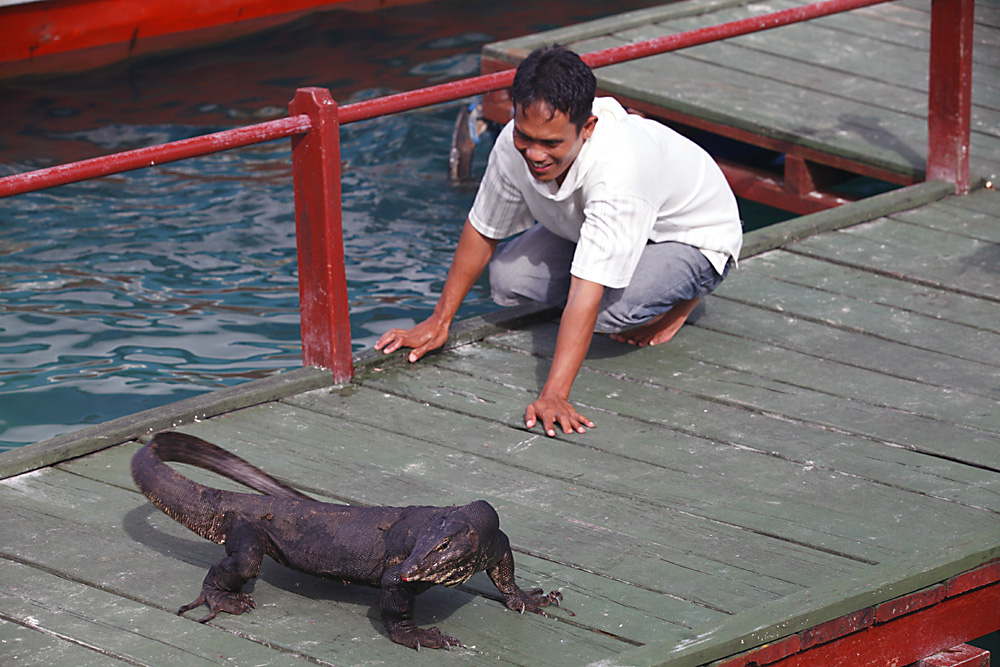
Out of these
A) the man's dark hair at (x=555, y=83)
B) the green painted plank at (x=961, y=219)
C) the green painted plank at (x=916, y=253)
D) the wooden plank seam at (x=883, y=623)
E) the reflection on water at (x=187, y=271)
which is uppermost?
the man's dark hair at (x=555, y=83)

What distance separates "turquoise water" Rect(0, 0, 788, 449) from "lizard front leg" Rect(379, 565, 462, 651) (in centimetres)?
276

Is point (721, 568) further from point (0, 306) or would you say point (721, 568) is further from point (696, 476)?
point (0, 306)

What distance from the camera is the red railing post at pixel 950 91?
5.11 metres

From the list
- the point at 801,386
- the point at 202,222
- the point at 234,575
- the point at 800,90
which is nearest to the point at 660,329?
the point at 801,386

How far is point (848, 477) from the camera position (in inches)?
126

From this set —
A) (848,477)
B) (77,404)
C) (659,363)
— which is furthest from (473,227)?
(77,404)

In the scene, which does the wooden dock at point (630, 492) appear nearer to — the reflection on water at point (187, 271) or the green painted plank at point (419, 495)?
the green painted plank at point (419, 495)

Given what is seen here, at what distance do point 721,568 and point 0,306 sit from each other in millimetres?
4225

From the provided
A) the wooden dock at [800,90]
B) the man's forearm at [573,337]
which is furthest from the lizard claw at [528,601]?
the wooden dock at [800,90]

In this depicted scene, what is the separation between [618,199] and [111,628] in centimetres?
174

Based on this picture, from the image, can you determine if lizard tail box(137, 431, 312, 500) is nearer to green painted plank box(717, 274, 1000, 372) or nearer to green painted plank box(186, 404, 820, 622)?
green painted plank box(186, 404, 820, 622)

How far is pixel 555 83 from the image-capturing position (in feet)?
10.5

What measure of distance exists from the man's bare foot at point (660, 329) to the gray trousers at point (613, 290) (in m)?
0.11

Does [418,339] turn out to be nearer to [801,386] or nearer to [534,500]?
[534,500]
